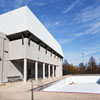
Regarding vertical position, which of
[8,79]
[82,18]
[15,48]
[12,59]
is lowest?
[8,79]

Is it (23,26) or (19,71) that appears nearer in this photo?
(23,26)

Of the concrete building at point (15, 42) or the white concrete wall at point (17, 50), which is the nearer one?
the concrete building at point (15, 42)

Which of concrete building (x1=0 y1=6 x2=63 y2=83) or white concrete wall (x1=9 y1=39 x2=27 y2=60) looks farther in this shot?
white concrete wall (x1=9 y1=39 x2=27 y2=60)

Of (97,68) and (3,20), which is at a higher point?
(3,20)

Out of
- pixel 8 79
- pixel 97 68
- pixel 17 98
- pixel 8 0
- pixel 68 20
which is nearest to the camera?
pixel 17 98

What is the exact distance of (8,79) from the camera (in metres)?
13.6

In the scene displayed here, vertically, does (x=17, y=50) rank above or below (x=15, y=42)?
below

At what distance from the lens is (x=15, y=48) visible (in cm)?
1411

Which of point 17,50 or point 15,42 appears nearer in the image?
point 17,50

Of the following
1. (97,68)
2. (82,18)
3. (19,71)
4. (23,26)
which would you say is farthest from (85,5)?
(97,68)

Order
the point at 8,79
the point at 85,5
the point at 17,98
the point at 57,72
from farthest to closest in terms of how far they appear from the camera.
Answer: the point at 57,72
the point at 8,79
the point at 85,5
the point at 17,98

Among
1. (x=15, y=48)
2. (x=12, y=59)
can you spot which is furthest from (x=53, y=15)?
(x=12, y=59)

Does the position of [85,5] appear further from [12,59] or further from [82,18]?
[12,59]

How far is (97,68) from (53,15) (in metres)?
33.8
